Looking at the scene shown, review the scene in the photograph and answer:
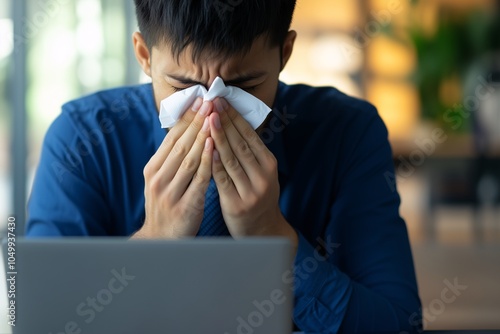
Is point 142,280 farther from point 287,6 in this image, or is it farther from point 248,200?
point 287,6

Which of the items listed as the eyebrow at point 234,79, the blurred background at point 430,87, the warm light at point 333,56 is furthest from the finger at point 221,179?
the warm light at point 333,56

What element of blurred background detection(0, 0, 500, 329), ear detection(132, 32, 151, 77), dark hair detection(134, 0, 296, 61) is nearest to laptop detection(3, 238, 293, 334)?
dark hair detection(134, 0, 296, 61)

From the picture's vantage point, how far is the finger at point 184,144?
1.26 meters

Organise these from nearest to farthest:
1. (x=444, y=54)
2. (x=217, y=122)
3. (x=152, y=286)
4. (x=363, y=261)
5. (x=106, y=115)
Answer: (x=152, y=286), (x=217, y=122), (x=363, y=261), (x=106, y=115), (x=444, y=54)

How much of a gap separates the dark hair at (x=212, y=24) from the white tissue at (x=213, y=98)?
7cm

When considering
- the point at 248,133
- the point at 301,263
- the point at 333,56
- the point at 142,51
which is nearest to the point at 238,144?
the point at 248,133

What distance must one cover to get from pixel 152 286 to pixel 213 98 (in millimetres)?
499

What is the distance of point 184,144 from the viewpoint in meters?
1.26

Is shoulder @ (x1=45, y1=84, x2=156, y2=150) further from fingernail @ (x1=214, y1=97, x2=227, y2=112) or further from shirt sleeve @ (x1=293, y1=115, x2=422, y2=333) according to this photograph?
shirt sleeve @ (x1=293, y1=115, x2=422, y2=333)

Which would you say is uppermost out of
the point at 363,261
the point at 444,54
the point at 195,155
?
the point at 195,155

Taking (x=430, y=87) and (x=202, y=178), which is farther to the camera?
(x=430, y=87)

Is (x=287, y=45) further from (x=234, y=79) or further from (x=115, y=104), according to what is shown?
(x=115, y=104)

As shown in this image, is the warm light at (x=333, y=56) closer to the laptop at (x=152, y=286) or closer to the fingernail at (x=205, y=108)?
the fingernail at (x=205, y=108)

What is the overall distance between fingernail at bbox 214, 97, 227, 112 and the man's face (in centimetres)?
4
